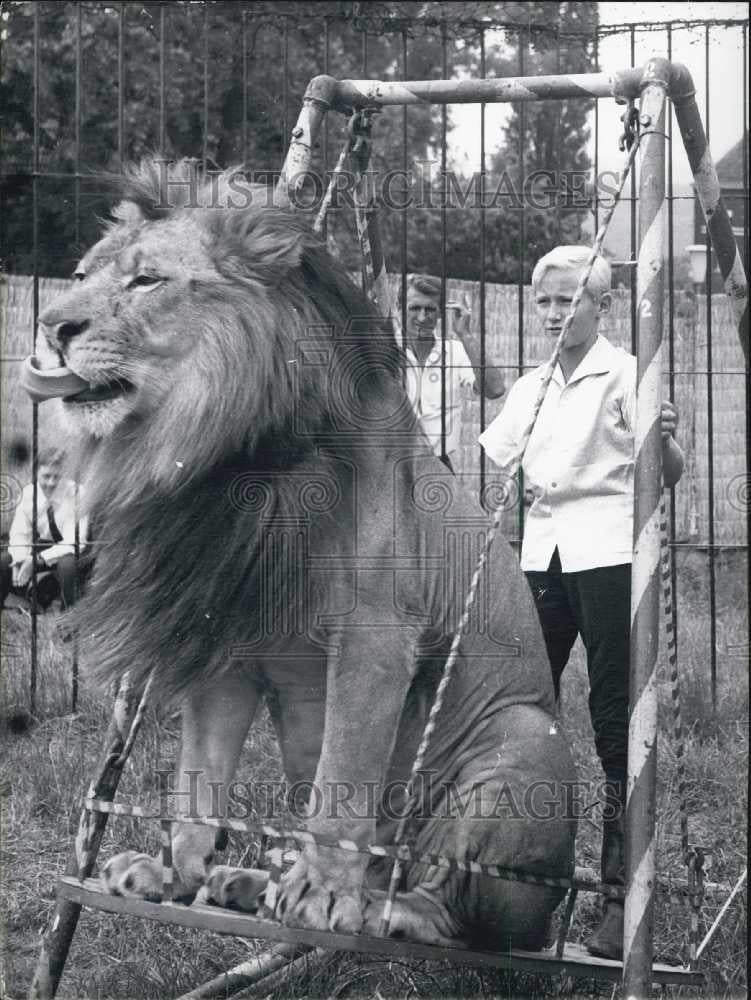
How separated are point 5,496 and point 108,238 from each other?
3.57 m

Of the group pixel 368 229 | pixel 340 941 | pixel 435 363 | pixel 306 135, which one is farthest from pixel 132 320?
pixel 435 363

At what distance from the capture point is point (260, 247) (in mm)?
2734

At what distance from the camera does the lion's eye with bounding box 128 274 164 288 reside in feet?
8.74

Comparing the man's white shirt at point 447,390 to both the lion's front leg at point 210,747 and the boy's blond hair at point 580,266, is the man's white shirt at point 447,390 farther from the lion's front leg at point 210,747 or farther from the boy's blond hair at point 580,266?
the lion's front leg at point 210,747

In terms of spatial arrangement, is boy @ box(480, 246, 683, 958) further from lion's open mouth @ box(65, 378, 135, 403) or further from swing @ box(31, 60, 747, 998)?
lion's open mouth @ box(65, 378, 135, 403)

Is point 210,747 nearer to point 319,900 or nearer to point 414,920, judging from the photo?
point 319,900

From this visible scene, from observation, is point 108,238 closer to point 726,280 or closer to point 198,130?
point 726,280

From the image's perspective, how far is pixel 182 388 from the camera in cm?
270

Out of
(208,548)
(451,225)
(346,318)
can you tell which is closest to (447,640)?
(208,548)

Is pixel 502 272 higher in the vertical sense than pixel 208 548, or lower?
higher

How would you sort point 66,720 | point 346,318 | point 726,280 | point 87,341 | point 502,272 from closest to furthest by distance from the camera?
point 87,341 → point 346,318 → point 726,280 → point 66,720 → point 502,272

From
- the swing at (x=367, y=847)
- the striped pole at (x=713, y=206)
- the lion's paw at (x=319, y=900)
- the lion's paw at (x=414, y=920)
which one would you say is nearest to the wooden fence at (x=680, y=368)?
the striped pole at (x=713, y=206)

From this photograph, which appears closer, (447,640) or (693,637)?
(447,640)

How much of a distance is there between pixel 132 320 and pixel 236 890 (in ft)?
3.95
